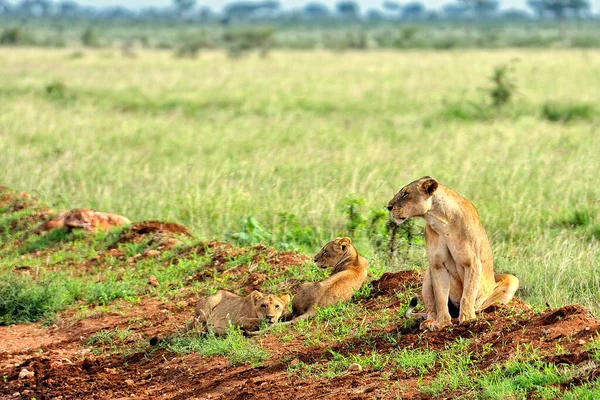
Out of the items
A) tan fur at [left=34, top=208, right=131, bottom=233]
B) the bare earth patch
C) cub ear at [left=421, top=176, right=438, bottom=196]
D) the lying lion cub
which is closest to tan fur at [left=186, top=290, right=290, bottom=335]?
the lying lion cub

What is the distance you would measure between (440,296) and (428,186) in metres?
0.72

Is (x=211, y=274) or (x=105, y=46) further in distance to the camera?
(x=105, y=46)

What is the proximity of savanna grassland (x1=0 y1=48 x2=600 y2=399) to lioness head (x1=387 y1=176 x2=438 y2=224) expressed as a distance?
79cm

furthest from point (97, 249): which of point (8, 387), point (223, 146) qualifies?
point (223, 146)

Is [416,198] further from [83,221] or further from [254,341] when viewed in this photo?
[83,221]

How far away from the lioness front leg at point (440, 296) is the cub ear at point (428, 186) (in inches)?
19.1

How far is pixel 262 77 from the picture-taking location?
31.6 m

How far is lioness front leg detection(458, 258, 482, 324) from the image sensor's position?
6238 mm

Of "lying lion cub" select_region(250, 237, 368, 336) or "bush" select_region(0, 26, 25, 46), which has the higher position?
"lying lion cub" select_region(250, 237, 368, 336)

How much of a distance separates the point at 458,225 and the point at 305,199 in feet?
17.9

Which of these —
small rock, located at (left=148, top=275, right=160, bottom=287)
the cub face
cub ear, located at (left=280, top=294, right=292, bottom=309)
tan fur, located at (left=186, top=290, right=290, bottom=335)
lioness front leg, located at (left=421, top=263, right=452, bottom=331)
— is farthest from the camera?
small rock, located at (left=148, top=275, right=160, bottom=287)

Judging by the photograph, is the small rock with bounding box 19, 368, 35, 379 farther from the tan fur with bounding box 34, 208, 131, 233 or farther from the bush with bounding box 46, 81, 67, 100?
the bush with bounding box 46, 81, 67, 100

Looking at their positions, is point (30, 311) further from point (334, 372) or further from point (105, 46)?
point (105, 46)

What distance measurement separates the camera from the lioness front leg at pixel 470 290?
246 inches
